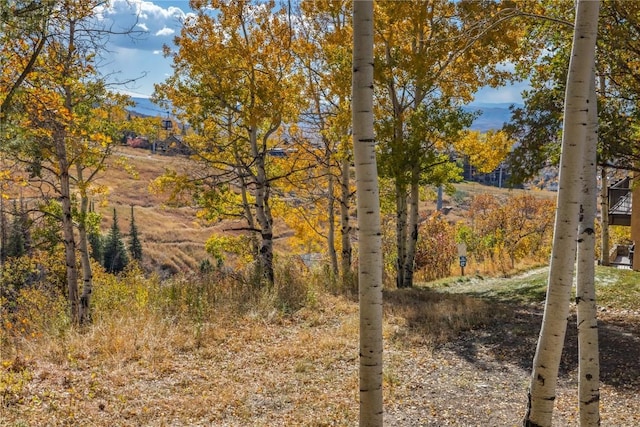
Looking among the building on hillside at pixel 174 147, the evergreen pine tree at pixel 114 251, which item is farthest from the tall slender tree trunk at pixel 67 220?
the evergreen pine tree at pixel 114 251

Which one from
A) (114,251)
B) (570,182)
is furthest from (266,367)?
(114,251)

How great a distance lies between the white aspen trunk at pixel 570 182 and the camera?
9.44ft

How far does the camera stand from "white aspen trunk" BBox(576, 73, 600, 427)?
374 cm

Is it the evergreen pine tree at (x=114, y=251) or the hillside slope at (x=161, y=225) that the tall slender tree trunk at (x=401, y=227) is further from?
the hillside slope at (x=161, y=225)

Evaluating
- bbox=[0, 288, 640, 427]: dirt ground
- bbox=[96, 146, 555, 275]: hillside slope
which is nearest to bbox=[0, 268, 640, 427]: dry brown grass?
bbox=[0, 288, 640, 427]: dirt ground

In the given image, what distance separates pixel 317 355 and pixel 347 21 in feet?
29.8

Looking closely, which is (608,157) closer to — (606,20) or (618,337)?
(606,20)

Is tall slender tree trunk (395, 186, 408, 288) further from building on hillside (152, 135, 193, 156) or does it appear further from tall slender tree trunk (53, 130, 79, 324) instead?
tall slender tree trunk (53, 130, 79, 324)

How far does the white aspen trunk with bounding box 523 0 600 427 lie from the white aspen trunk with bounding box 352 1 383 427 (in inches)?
43.3

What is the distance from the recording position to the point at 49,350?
6.70 meters

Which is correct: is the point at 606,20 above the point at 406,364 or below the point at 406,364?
above

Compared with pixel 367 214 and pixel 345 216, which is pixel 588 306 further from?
pixel 345 216

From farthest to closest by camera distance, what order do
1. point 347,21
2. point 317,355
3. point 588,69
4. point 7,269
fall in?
point 7,269, point 347,21, point 317,355, point 588,69

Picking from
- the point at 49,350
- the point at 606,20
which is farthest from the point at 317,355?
the point at 606,20
